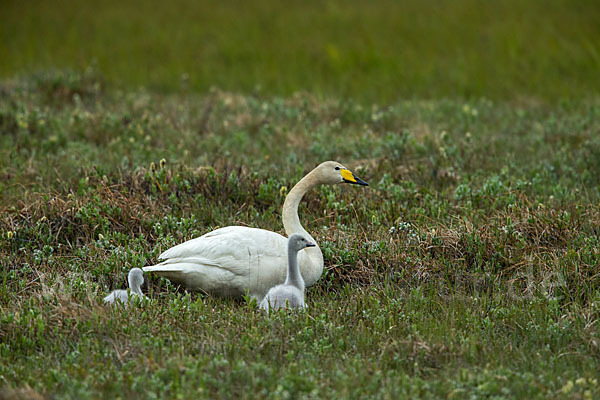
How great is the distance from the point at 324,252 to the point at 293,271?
1.02 m

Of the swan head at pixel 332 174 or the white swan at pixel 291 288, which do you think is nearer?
the white swan at pixel 291 288

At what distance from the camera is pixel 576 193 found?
9180 mm

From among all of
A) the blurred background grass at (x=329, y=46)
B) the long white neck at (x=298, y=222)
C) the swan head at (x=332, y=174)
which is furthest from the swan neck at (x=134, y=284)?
the blurred background grass at (x=329, y=46)

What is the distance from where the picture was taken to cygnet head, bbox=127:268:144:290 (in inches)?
245

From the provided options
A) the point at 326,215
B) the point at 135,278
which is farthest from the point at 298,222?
the point at 135,278

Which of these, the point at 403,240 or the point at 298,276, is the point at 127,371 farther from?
the point at 403,240

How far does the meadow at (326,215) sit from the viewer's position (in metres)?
5.13

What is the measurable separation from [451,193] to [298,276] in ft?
12.1

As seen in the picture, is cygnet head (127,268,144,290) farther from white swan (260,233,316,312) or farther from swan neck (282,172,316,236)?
swan neck (282,172,316,236)

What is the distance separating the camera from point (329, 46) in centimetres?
1905

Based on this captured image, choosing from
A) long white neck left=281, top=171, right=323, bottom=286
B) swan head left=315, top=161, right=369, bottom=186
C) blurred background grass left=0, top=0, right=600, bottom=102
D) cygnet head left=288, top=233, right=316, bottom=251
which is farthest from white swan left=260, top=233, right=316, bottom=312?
blurred background grass left=0, top=0, right=600, bottom=102

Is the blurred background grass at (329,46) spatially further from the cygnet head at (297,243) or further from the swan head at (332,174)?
the cygnet head at (297,243)

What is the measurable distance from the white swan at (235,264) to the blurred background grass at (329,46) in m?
9.39

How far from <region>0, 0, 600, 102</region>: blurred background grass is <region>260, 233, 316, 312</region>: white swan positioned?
382 inches
